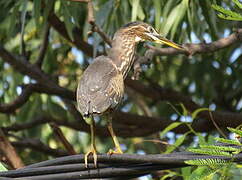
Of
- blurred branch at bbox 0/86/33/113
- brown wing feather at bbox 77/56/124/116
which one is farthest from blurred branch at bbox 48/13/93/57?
brown wing feather at bbox 77/56/124/116

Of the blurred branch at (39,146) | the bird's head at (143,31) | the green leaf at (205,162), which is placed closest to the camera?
the green leaf at (205,162)

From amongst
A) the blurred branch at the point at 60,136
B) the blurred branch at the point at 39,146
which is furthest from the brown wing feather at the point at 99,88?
the blurred branch at the point at 39,146

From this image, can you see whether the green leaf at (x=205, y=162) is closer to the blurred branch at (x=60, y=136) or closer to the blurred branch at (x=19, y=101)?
the blurred branch at (x=60, y=136)

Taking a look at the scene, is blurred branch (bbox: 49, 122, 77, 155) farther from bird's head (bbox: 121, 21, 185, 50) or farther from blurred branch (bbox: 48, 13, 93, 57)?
blurred branch (bbox: 48, 13, 93, 57)

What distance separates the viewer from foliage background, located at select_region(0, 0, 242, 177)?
13.9 feet

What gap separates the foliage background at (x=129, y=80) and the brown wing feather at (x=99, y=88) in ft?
1.65

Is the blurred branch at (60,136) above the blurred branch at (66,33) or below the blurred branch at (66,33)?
below

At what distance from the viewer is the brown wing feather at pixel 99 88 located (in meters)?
3.27

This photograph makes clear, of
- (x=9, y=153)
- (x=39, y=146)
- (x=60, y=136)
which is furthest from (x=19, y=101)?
(x=60, y=136)

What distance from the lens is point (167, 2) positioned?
419cm

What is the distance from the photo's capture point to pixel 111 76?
355 cm

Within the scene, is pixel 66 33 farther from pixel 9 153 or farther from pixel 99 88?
pixel 99 88

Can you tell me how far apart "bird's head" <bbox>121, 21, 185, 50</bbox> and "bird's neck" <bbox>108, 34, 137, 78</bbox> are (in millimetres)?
38

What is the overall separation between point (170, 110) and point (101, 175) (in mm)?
3760
